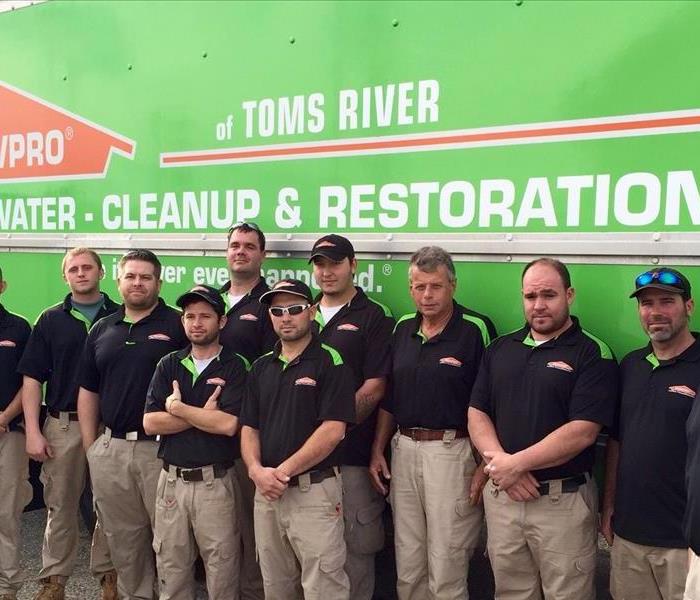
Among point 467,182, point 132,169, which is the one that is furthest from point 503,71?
point 132,169

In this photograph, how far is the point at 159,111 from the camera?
434cm

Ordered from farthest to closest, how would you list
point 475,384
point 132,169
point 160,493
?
point 132,169 → point 160,493 → point 475,384

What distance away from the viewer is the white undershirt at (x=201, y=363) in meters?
3.54

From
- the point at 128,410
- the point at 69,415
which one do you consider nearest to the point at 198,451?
the point at 128,410

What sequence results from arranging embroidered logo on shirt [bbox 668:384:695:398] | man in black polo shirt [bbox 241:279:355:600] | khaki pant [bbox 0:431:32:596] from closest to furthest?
embroidered logo on shirt [bbox 668:384:695:398] → man in black polo shirt [bbox 241:279:355:600] → khaki pant [bbox 0:431:32:596]

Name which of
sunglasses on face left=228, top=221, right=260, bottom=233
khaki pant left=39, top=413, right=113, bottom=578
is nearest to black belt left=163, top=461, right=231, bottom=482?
khaki pant left=39, top=413, right=113, bottom=578

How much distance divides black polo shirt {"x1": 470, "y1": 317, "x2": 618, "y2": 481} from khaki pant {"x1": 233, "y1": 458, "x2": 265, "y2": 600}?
1258 millimetres

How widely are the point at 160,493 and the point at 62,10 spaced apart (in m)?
2.85

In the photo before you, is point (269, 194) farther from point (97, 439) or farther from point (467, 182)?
point (97, 439)

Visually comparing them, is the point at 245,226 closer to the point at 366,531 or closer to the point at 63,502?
the point at 366,531

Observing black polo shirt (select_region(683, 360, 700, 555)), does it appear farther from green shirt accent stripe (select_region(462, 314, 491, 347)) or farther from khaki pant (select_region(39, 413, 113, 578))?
khaki pant (select_region(39, 413, 113, 578))

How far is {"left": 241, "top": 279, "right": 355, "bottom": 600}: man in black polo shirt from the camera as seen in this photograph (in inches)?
127

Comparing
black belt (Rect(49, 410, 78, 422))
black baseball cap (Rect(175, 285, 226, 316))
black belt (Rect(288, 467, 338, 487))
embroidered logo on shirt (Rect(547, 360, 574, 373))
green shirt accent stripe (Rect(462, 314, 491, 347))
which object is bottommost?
black belt (Rect(288, 467, 338, 487))

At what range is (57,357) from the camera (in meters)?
4.12
